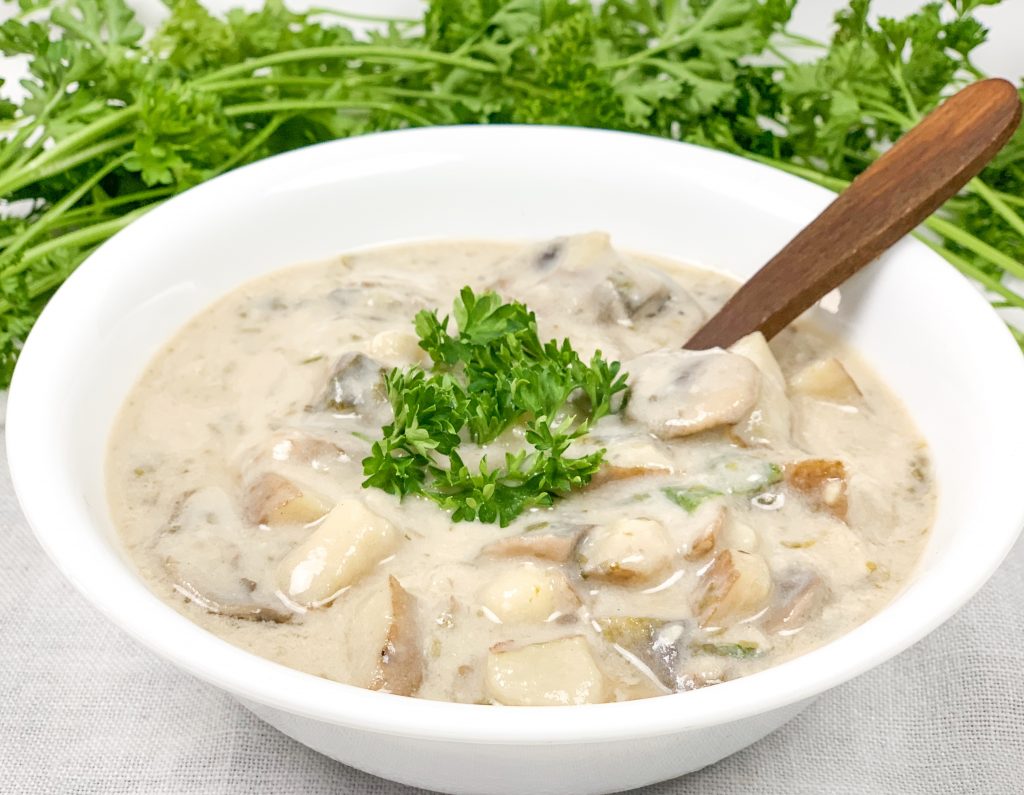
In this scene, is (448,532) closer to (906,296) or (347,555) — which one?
(347,555)

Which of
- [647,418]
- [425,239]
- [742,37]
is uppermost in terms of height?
[742,37]

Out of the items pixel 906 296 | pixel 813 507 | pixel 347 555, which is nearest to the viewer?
pixel 347 555

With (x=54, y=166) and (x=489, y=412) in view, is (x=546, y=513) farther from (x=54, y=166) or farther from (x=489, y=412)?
(x=54, y=166)

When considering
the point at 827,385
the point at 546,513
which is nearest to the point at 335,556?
the point at 546,513

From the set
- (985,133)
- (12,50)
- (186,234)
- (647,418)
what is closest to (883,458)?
(647,418)

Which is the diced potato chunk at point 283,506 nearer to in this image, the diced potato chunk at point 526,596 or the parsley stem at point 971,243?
the diced potato chunk at point 526,596

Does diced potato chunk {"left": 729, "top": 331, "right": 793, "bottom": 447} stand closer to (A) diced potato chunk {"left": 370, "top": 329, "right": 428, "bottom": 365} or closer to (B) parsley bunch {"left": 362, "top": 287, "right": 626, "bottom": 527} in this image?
(B) parsley bunch {"left": 362, "top": 287, "right": 626, "bottom": 527}
